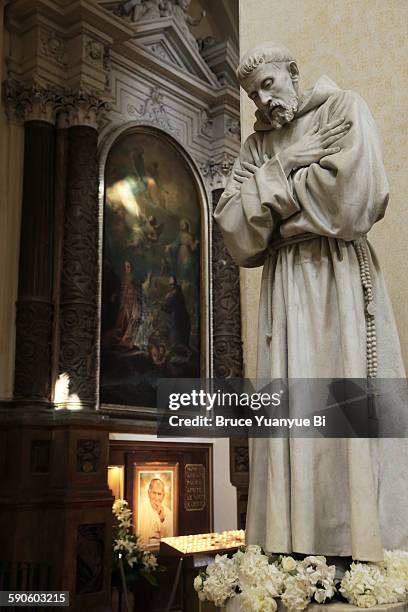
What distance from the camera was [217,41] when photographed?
46.5ft

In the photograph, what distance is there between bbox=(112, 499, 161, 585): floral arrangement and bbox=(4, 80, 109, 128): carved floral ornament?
18.8 ft

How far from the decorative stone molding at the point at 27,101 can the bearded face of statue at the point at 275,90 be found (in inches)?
329

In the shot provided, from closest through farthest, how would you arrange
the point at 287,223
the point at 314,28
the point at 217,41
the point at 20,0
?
the point at 287,223 → the point at 314,28 → the point at 20,0 → the point at 217,41

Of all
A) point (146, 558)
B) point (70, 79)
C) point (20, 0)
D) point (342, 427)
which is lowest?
point (146, 558)

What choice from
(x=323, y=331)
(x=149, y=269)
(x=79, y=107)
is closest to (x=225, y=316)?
(x=149, y=269)

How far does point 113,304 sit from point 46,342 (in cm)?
163

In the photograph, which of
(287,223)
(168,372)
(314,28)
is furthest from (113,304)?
(287,223)

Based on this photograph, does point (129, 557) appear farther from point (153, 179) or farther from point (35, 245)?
point (153, 179)

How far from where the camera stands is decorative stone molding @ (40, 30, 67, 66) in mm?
10812

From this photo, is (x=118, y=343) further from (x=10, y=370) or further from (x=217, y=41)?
(x=217, y=41)

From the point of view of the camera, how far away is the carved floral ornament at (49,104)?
10562 millimetres

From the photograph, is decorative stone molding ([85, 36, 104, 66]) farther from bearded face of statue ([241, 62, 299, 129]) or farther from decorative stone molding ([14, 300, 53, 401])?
bearded face of statue ([241, 62, 299, 129])

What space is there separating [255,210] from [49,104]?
8.76m

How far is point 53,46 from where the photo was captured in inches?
430
